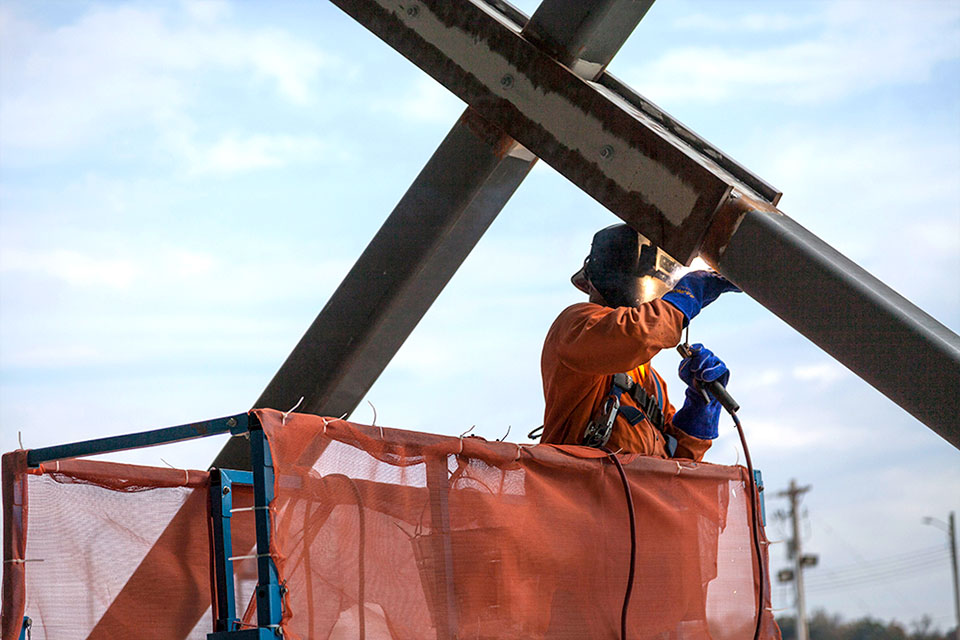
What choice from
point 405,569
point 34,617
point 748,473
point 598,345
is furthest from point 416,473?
point 748,473

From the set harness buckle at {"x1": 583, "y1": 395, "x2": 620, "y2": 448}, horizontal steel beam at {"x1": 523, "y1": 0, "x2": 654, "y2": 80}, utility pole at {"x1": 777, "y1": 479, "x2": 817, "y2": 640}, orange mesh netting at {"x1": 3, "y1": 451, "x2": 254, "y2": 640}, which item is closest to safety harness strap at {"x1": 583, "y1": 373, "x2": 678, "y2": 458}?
harness buckle at {"x1": 583, "y1": 395, "x2": 620, "y2": 448}

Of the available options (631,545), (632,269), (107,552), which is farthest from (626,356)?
(107,552)

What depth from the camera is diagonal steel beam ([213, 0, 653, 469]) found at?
161 inches

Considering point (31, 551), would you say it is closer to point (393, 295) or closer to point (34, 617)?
point (34, 617)

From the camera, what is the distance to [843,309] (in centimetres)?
280

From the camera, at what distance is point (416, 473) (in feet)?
10.2

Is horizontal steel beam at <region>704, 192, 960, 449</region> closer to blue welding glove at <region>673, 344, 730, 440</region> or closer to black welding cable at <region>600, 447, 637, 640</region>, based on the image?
black welding cable at <region>600, 447, 637, 640</region>

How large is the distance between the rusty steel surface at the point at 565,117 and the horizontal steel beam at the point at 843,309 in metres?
0.12

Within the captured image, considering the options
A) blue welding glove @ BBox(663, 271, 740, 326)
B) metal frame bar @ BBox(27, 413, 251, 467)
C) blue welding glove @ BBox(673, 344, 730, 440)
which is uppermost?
blue welding glove @ BBox(663, 271, 740, 326)

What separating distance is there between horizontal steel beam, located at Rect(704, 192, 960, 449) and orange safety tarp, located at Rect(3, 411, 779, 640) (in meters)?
0.91

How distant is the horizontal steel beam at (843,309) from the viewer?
2646 mm

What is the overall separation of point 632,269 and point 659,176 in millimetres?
1090

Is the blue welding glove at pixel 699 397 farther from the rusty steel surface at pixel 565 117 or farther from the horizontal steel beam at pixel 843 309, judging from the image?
the horizontal steel beam at pixel 843 309

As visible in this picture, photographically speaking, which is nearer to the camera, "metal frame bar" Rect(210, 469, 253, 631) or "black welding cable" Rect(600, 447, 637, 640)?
"metal frame bar" Rect(210, 469, 253, 631)
